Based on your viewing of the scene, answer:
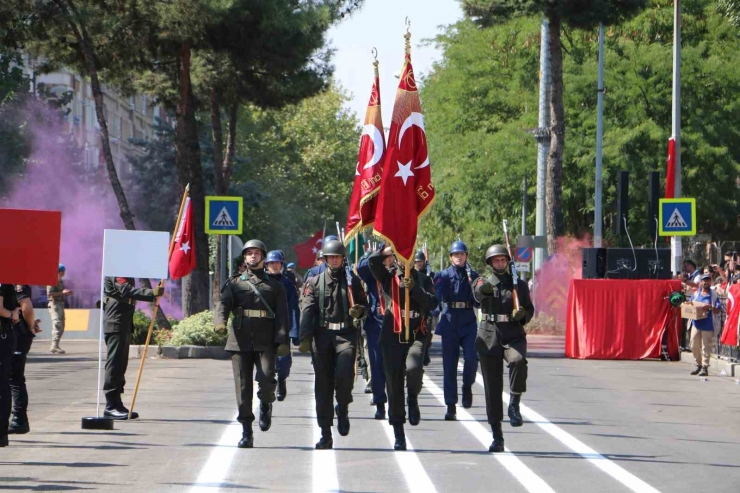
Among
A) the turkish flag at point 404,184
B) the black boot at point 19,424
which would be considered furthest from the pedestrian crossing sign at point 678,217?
the black boot at point 19,424

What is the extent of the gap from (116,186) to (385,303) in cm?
1891

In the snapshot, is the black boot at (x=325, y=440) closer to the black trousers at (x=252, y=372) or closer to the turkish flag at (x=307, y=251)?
the black trousers at (x=252, y=372)

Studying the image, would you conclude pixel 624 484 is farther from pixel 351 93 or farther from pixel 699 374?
pixel 351 93

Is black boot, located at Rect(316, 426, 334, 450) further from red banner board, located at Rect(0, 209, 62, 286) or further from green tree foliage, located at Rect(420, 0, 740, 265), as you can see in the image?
green tree foliage, located at Rect(420, 0, 740, 265)

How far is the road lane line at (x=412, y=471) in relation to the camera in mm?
9977

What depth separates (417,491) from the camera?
9844 mm

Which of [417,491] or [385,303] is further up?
[385,303]

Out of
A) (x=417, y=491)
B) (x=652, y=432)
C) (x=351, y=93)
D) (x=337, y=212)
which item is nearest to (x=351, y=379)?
(x=417, y=491)

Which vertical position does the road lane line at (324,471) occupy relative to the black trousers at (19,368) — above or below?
below

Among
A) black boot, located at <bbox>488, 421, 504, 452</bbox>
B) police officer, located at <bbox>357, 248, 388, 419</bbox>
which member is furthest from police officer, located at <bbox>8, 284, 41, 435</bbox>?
black boot, located at <bbox>488, 421, 504, 452</bbox>

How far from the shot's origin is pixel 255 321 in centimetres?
1266

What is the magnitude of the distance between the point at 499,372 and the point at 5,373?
4.21 m

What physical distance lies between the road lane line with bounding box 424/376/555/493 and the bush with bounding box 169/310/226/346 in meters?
11.3

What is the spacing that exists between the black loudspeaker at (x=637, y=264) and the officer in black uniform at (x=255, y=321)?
52.2 ft
